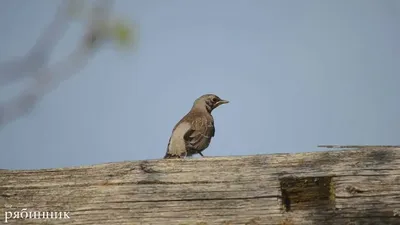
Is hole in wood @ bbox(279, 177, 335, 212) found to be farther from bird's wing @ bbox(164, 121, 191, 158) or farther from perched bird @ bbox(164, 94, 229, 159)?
bird's wing @ bbox(164, 121, 191, 158)

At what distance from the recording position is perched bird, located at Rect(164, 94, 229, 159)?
7.17m

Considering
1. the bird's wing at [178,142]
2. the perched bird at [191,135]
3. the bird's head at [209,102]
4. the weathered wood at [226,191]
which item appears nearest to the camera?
the weathered wood at [226,191]

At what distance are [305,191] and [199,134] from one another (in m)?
4.92

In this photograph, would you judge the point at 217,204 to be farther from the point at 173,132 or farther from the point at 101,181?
A: the point at 173,132

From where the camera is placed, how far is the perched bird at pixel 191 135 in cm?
717

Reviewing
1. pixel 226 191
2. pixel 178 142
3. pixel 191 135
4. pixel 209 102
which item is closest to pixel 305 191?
pixel 226 191

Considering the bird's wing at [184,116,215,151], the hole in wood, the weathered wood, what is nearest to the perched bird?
the bird's wing at [184,116,215,151]

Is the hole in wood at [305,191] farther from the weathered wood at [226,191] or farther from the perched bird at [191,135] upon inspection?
the perched bird at [191,135]

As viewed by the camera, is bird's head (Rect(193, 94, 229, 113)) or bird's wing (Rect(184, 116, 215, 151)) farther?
bird's head (Rect(193, 94, 229, 113))

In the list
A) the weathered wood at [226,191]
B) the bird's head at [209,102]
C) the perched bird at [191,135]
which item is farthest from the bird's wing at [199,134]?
the weathered wood at [226,191]

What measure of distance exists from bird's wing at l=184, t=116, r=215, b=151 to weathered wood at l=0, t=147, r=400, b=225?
4.52m

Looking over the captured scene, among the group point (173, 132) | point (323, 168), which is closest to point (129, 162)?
point (323, 168)

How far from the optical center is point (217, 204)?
2.72 meters

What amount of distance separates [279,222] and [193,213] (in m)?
0.34
